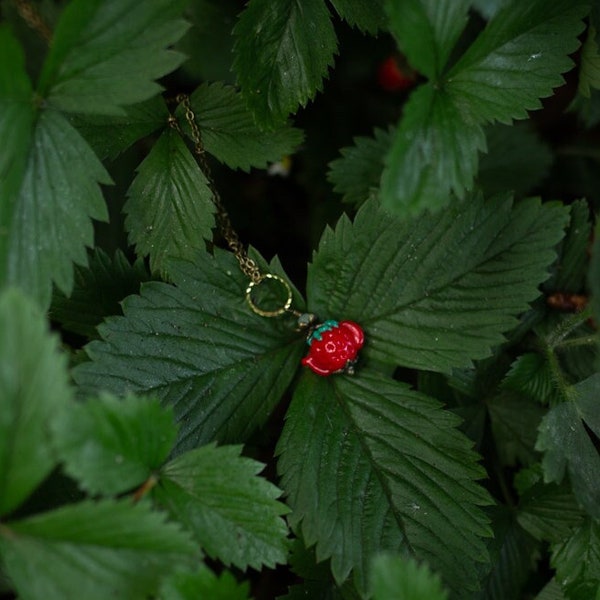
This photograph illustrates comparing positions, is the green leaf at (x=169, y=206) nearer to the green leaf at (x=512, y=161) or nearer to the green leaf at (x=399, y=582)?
the green leaf at (x=399, y=582)

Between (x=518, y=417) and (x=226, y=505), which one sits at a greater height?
(x=226, y=505)

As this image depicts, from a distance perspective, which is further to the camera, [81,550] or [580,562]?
[580,562]

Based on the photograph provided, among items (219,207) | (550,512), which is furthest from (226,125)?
(550,512)

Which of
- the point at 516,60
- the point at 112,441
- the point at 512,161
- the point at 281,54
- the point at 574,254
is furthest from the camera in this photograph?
the point at 512,161

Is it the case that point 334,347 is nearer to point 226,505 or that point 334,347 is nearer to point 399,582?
point 226,505

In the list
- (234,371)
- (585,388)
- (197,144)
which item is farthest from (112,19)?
(585,388)

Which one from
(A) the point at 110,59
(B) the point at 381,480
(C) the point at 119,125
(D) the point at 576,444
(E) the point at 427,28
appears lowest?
(D) the point at 576,444
